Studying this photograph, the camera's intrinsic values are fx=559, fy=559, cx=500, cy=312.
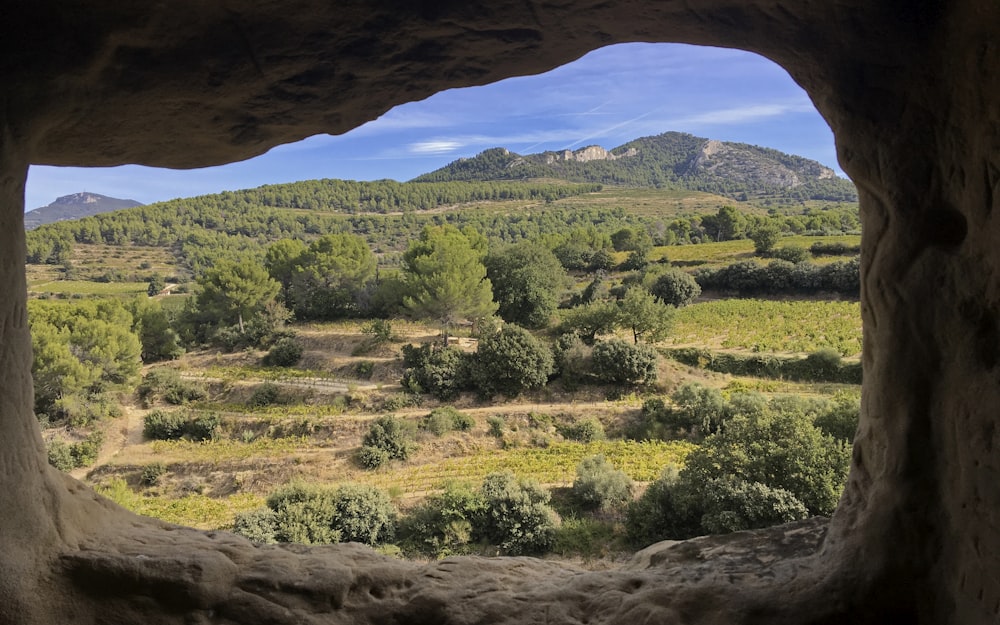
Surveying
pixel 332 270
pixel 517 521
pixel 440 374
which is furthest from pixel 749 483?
pixel 332 270

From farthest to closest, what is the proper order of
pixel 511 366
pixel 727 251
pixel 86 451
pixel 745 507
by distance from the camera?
pixel 727 251 < pixel 511 366 < pixel 86 451 < pixel 745 507

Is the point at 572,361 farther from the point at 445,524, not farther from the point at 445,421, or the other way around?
the point at 445,524

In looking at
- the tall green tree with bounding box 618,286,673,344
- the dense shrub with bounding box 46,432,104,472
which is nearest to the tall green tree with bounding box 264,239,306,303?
the dense shrub with bounding box 46,432,104,472

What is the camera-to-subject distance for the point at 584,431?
1005 inches

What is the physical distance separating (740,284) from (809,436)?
34.5 m

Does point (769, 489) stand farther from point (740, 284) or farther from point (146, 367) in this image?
point (146, 367)

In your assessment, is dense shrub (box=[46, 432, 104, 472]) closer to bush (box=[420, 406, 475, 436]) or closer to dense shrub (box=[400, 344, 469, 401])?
dense shrub (box=[400, 344, 469, 401])

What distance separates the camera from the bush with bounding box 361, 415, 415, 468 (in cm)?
2367

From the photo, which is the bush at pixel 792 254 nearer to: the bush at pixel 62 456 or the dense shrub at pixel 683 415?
the dense shrub at pixel 683 415

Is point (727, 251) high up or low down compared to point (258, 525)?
up

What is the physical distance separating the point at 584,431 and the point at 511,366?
575 cm

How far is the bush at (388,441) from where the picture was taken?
2367 cm

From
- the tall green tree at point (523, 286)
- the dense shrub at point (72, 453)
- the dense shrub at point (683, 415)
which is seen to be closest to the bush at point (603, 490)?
the dense shrub at point (683, 415)

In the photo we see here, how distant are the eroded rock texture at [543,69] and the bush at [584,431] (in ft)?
68.8
